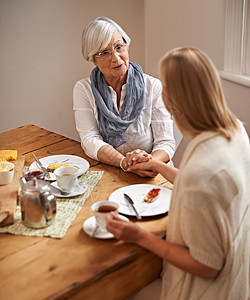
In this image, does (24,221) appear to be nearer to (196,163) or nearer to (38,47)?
(196,163)

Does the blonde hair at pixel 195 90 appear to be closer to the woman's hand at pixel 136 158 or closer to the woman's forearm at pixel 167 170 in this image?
the woman's forearm at pixel 167 170

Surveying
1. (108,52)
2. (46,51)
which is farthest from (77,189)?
(46,51)

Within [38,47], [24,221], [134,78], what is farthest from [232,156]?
[38,47]

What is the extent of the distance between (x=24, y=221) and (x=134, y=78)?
1.13m

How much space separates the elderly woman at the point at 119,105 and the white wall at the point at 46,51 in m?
1.59

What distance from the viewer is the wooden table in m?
1.11

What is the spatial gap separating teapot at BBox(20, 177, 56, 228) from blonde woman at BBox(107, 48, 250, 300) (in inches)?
9.4

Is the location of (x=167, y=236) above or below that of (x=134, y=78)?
A: below

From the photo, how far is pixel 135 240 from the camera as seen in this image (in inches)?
49.1

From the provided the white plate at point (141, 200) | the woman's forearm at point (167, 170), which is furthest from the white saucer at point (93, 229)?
the woman's forearm at point (167, 170)

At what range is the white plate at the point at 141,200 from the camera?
57.0 inches

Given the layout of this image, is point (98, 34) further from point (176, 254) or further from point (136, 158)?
point (176, 254)

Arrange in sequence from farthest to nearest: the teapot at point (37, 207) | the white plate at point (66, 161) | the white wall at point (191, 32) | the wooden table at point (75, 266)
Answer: the white wall at point (191, 32), the white plate at point (66, 161), the teapot at point (37, 207), the wooden table at point (75, 266)

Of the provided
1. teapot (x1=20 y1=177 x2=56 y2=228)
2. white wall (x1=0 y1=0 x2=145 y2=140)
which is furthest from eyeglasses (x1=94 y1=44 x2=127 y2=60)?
white wall (x1=0 y1=0 x2=145 y2=140)
